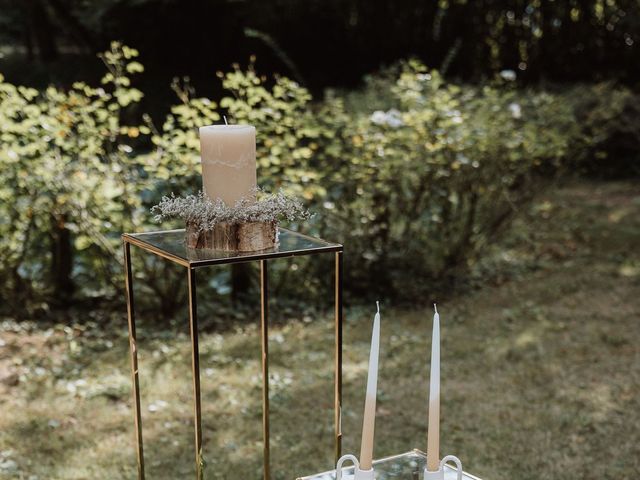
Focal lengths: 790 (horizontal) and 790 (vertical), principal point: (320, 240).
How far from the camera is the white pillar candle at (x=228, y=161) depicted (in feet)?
5.83

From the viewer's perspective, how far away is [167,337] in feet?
13.6

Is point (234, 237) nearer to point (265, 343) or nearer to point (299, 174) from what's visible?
point (265, 343)

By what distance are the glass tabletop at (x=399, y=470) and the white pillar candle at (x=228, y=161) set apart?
0.72 meters

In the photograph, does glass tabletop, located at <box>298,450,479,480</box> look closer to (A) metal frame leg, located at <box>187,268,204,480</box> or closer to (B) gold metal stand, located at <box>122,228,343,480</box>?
(B) gold metal stand, located at <box>122,228,343,480</box>

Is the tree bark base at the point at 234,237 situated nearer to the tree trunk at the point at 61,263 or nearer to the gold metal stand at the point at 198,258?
the gold metal stand at the point at 198,258

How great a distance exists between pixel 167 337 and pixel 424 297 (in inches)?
64.9

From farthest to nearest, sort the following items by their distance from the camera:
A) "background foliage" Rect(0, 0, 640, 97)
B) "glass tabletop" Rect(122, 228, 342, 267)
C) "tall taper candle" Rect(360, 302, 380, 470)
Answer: "background foliage" Rect(0, 0, 640, 97), "glass tabletop" Rect(122, 228, 342, 267), "tall taper candle" Rect(360, 302, 380, 470)

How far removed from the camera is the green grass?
9.87 ft

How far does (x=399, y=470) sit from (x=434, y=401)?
48 centimetres

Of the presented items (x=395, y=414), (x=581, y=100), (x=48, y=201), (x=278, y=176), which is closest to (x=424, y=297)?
(x=278, y=176)

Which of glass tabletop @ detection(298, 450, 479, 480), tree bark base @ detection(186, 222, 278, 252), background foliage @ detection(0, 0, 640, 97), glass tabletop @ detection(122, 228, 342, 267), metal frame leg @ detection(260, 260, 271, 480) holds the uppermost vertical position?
background foliage @ detection(0, 0, 640, 97)

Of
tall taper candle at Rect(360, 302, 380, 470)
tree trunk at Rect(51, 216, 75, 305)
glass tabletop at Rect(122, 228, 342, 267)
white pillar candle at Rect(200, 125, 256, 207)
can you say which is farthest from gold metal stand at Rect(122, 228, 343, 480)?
tree trunk at Rect(51, 216, 75, 305)

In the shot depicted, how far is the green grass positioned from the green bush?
12.1 inches

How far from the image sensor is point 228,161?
179cm
